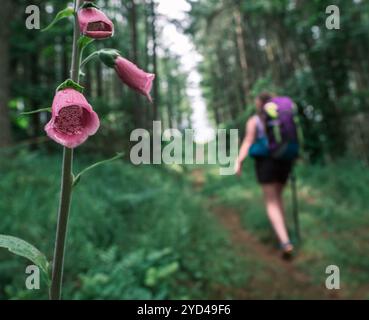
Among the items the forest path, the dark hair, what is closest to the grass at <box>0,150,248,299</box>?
the forest path

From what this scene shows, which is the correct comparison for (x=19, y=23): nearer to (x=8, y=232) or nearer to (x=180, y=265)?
(x=8, y=232)

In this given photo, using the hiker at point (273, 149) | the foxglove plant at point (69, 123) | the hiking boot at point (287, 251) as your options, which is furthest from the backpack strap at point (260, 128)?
the foxglove plant at point (69, 123)

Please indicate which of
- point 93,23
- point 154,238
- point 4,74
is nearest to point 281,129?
point 154,238

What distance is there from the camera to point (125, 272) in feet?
14.0

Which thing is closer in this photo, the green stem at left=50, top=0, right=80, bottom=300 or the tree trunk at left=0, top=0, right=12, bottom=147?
the green stem at left=50, top=0, right=80, bottom=300

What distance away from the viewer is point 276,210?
231 inches

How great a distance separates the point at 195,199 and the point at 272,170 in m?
2.46

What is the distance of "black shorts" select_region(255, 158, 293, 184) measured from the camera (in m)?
5.80

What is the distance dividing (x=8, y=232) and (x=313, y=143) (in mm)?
8822

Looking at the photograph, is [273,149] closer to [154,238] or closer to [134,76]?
[154,238]

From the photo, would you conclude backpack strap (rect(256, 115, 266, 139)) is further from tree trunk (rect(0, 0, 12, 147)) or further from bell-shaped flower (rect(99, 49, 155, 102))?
tree trunk (rect(0, 0, 12, 147))

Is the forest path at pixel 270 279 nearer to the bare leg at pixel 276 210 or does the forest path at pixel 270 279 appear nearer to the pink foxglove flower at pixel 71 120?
the bare leg at pixel 276 210

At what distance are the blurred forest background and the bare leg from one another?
0.48m
